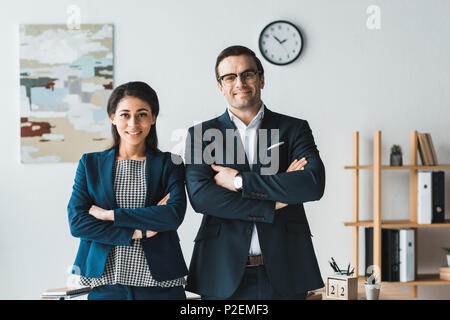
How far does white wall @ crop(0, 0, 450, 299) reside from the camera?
3.38 m

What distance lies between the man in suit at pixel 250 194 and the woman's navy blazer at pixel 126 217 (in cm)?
8

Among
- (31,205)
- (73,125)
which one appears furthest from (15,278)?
(73,125)

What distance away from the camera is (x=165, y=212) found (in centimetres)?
173

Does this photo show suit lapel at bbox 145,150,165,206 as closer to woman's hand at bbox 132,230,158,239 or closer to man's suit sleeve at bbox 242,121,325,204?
woman's hand at bbox 132,230,158,239

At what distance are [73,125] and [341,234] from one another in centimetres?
199

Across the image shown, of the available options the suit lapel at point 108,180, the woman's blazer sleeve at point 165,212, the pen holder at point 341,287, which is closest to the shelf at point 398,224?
the pen holder at point 341,287

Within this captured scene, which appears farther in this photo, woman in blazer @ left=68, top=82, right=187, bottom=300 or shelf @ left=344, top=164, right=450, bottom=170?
shelf @ left=344, top=164, right=450, bottom=170

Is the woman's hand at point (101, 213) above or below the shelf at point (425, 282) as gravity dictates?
above

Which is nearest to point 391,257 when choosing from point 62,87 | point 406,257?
point 406,257

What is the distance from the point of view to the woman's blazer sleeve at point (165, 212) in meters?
1.70

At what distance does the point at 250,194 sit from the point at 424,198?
1.94m

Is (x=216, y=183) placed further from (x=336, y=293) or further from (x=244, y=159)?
(x=336, y=293)

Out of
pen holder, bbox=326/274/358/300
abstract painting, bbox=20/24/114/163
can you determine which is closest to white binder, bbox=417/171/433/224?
pen holder, bbox=326/274/358/300

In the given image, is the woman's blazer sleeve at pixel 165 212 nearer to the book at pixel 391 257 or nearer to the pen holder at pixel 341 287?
→ the pen holder at pixel 341 287
